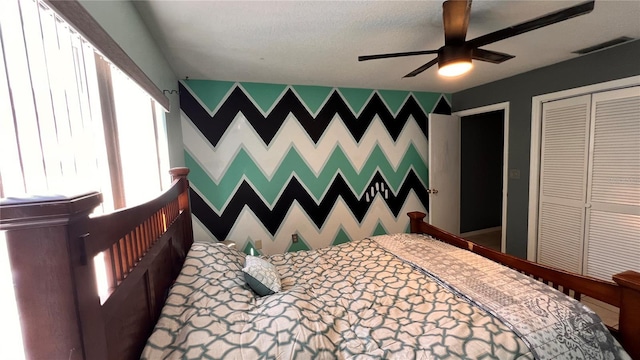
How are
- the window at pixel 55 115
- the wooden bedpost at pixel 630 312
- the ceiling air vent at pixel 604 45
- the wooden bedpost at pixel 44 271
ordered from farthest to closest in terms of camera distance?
1. the ceiling air vent at pixel 604 45
2. the wooden bedpost at pixel 630 312
3. the window at pixel 55 115
4. the wooden bedpost at pixel 44 271

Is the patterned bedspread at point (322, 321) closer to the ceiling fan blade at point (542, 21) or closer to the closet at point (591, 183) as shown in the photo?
the ceiling fan blade at point (542, 21)

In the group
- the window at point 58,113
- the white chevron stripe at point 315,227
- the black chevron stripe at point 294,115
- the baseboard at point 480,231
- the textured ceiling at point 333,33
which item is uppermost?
the textured ceiling at point 333,33

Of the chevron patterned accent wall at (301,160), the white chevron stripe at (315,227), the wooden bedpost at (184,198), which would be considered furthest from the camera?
the white chevron stripe at (315,227)

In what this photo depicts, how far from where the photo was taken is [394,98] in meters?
3.54

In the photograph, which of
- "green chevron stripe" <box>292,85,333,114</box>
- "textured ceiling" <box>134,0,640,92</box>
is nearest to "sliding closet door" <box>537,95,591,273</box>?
"textured ceiling" <box>134,0,640,92</box>

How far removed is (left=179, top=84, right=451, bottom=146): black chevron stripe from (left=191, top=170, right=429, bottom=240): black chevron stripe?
0.63 meters

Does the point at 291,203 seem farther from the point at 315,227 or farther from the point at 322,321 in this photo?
the point at 322,321

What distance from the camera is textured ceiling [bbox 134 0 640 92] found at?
157 cm

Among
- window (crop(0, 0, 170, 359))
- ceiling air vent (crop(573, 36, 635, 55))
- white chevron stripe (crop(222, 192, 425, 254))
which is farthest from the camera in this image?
white chevron stripe (crop(222, 192, 425, 254))

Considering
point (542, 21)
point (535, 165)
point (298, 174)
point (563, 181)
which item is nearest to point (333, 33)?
point (542, 21)

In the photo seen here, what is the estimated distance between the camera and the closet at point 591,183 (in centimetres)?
224

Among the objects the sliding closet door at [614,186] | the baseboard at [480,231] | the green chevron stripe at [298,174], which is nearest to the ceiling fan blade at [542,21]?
the sliding closet door at [614,186]

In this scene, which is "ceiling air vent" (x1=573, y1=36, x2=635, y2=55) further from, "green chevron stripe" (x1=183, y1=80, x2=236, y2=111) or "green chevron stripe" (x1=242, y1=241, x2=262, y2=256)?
"green chevron stripe" (x1=242, y1=241, x2=262, y2=256)

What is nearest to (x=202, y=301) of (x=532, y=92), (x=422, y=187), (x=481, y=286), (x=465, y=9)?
(x=481, y=286)
